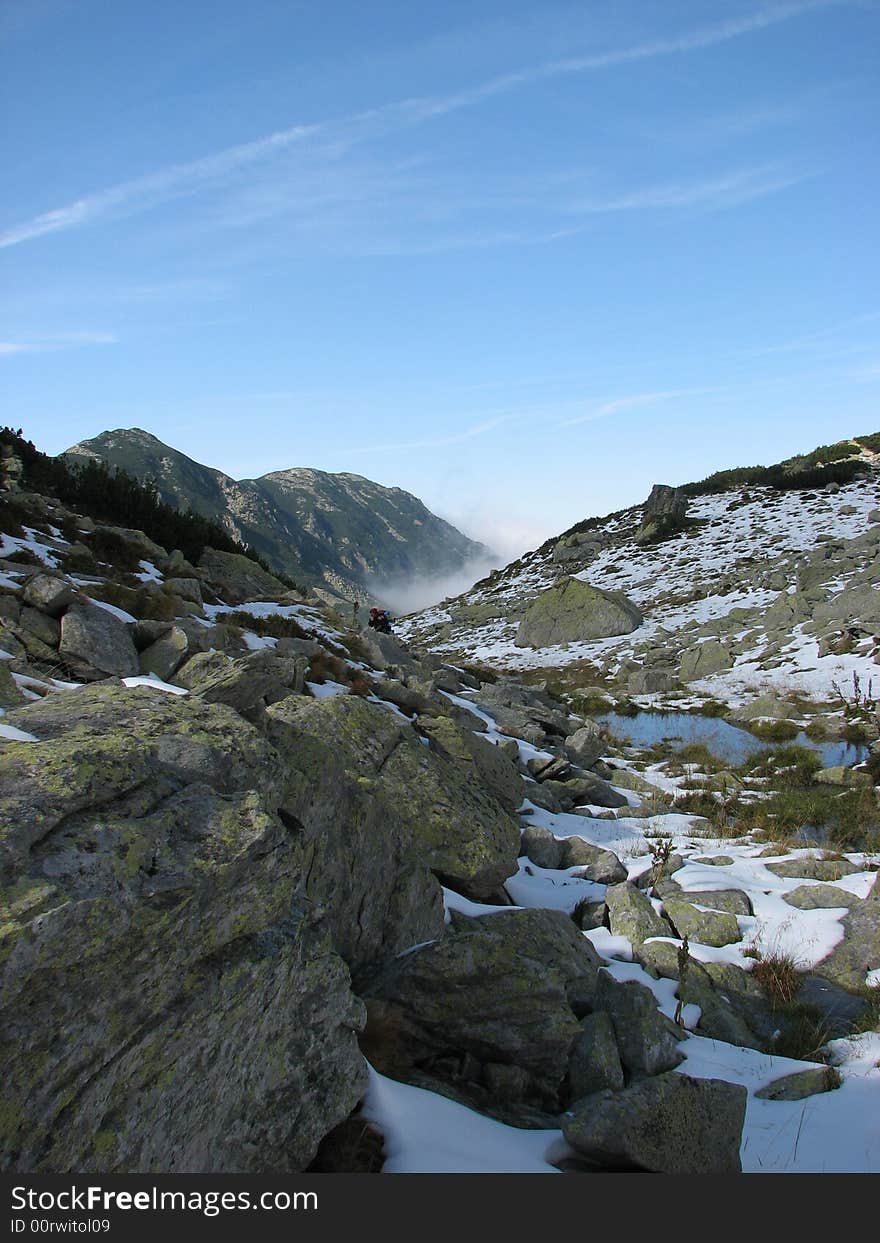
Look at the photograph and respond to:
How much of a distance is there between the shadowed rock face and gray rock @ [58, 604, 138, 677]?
3168cm

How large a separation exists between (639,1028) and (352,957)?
2.49 m

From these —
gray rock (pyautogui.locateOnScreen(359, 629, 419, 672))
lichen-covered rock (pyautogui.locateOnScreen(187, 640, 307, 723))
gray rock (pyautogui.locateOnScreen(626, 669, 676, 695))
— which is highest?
lichen-covered rock (pyautogui.locateOnScreen(187, 640, 307, 723))

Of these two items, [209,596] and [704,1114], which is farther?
[209,596]

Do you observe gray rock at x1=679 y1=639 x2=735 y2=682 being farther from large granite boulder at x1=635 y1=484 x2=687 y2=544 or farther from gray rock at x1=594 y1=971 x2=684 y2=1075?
large granite boulder at x1=635 y1=484 x2=687 y2=544

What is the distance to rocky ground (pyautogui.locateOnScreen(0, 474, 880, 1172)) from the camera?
2904mm

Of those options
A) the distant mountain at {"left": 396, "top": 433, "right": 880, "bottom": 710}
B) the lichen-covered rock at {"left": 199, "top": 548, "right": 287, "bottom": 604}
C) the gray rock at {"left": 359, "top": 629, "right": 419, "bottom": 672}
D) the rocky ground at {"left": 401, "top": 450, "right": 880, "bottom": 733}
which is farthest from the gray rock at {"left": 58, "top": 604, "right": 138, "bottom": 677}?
the rocky ground at {"left": 401, "top": 450, "right": 880, "bottom": 733}

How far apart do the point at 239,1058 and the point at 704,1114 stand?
9.55ft

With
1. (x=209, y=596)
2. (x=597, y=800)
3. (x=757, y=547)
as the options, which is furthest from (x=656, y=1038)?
(x=757, y=547)

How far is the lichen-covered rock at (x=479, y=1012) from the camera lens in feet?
16.2

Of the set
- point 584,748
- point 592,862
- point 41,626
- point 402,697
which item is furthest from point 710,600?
point 41,626

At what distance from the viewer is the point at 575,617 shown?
3966 cm

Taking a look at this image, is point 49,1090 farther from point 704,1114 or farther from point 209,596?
point 209,596

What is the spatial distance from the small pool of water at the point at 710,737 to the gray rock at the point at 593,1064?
12.9 metres

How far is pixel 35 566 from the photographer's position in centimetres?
1164
